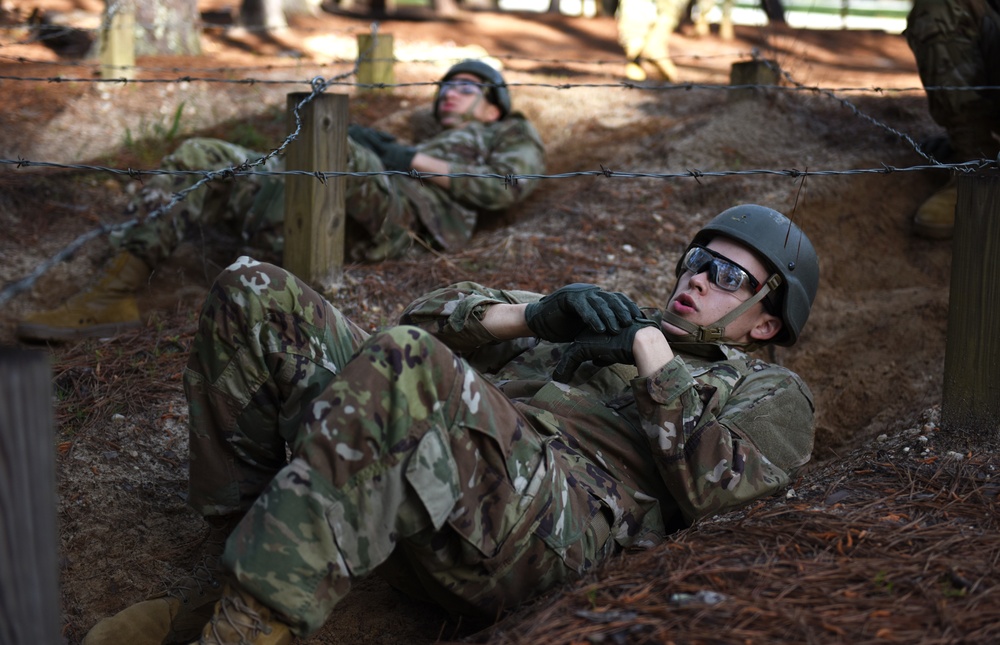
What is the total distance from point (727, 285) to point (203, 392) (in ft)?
5.77

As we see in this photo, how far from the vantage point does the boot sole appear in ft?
16.0

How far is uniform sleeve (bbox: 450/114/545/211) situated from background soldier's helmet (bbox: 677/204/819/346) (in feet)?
8.83

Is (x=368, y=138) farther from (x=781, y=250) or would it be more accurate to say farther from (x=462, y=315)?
(x=781, y=250)

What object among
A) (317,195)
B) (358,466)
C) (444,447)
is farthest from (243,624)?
(317,195)

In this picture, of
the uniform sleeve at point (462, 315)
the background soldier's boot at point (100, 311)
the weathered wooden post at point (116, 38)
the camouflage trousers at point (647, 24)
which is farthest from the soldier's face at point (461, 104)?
the uniform sleeve at point (462, 315)

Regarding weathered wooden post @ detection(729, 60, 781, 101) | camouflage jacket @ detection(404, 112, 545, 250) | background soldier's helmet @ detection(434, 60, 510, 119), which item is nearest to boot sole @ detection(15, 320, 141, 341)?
camouflage jacket @ detection(404, 112, 545, 250)

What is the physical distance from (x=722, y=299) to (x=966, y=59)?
3.24 m

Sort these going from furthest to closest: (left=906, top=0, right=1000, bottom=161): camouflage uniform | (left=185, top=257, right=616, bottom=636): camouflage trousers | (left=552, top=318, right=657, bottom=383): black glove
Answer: (left=906, top=0, right=1000, bottom=161): camouflage uniform
(left=552, top=318, right=657, bottom=383): black glove
(left=185, top=257, right=616, bottom=636): camouflage trousers

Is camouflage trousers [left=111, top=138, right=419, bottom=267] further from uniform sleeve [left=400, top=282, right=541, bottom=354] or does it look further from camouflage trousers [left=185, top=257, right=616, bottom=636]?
camouflage trousers [left=185, top=257, right=616, bottom=636]

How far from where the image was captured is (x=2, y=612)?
189cm

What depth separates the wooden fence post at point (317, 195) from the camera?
4582 mm

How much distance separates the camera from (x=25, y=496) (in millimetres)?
1889

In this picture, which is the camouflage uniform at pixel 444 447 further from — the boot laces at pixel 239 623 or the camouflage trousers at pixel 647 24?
the camouflage trousers at pixel 647 24

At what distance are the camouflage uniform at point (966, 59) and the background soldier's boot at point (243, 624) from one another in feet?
16.1
